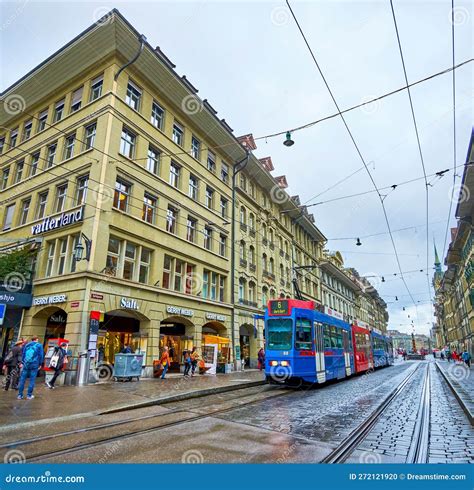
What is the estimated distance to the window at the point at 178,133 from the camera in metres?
23.3

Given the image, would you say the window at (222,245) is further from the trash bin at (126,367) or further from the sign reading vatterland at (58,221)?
the trash bin at (126,367)

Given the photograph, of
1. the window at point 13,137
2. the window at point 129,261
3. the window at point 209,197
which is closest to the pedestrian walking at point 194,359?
the window at point 129,261

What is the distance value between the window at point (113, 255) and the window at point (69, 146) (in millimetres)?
6264

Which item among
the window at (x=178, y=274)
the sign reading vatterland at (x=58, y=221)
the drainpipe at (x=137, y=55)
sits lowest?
the window at (x=178, y=274)

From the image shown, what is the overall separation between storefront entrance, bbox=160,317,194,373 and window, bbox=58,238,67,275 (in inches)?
255

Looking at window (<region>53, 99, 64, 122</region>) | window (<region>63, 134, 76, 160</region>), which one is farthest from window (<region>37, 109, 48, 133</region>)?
window (<region>63, 134, 76, 160</region>)

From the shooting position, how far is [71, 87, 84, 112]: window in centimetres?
2053

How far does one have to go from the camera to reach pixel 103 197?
662 inches

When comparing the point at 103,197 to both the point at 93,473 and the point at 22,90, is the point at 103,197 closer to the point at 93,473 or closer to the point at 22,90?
the point at 22,90

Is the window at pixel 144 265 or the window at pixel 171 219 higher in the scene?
the window at pixel 171 219

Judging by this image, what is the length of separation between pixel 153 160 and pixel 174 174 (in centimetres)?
197

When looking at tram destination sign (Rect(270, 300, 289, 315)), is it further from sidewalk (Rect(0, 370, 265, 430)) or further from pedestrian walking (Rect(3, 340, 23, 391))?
pedestrian walking (Rect(3, 340, 23, 391))

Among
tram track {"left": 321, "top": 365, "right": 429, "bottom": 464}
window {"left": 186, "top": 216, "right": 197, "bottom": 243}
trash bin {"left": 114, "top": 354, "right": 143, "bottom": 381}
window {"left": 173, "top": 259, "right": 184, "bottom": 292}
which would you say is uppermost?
window {"left": 186, "top": 216, "right": 197, "bottom": 243}

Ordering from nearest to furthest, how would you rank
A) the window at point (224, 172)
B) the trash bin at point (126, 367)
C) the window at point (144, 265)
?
the trash bin at point (126, 367) → the window at point (144, 265) → the window at point (224, 172)
